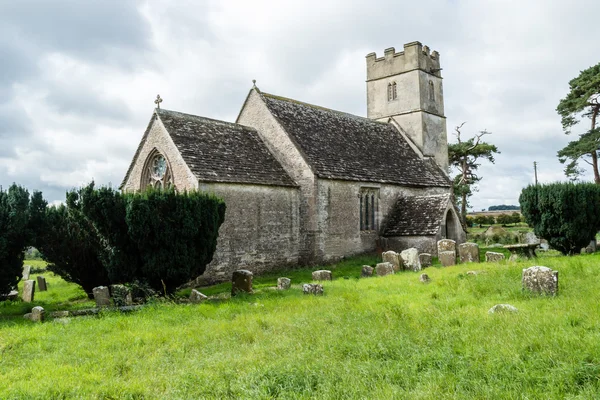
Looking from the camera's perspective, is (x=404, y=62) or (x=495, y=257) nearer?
(x=495, y=257)

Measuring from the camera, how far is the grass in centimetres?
513

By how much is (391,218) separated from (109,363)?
59.6ft

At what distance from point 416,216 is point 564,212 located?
690cm

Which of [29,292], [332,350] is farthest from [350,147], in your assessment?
[332,350]

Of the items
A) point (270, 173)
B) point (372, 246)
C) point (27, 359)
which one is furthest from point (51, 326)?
point (372, 246)

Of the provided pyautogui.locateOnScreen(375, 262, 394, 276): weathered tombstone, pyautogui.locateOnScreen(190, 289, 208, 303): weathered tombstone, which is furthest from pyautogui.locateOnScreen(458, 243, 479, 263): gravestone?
pyautogui.locateOnScreen(190, 289, 208, 303): weathered tombstone

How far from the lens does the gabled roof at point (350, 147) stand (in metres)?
21.4

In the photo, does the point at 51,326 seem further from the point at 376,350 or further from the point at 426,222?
the point at 426,222

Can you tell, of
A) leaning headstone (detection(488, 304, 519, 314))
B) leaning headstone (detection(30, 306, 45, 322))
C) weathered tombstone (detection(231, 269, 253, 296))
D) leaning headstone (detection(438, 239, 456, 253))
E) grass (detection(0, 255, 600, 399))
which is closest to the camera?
grass (detection(0, 255, 600, 399))

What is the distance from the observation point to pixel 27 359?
279 inches

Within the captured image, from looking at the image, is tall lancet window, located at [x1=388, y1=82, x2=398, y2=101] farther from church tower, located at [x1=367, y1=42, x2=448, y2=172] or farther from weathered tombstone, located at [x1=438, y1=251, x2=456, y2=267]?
weathered tombstone, located at [x1=438, y1=251, x2=456, y2=267]

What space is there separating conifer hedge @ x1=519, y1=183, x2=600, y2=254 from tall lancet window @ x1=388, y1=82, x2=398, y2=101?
14.4 m

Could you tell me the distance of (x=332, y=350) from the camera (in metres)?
6.43

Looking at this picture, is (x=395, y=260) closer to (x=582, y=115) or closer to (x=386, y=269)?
(x=386, y=269)
